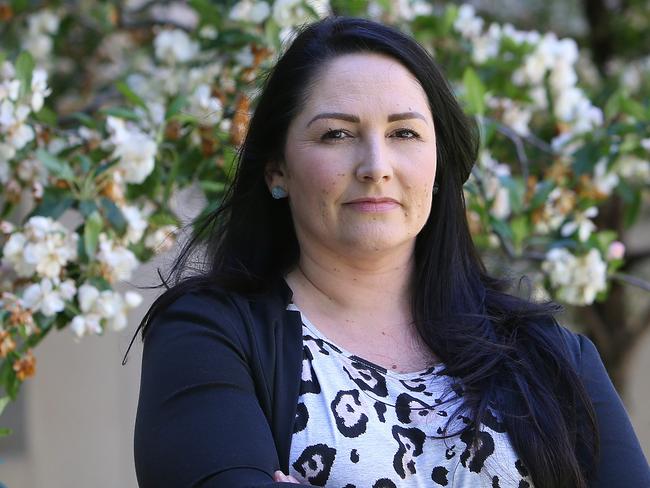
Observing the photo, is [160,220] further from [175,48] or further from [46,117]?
[175,48]

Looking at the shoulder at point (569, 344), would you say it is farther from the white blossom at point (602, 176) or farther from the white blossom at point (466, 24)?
the white blossom at point (466, 24)

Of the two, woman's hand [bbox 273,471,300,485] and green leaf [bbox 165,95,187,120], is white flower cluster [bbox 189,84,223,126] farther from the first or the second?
woman's hand [bbox 273,471,300,485]

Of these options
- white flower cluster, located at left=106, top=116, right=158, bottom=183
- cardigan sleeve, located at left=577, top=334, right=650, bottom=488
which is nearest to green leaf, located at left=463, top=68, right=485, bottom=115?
white flower cluster, located at left=106, top=116, right=158, bottom=183

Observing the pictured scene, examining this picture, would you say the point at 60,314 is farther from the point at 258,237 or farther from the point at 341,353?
the point at 341,353

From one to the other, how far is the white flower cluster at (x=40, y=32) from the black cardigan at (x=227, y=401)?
2.09 m

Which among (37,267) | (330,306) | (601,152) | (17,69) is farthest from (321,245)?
(601,152)

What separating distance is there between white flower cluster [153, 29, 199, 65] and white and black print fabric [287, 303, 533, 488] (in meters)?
1.71

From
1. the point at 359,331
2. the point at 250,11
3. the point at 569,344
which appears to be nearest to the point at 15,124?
the point at 250,11

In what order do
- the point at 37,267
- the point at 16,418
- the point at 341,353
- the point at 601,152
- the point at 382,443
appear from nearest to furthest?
the point at 382,443, the point at 341,353, the point at 37,267, the point at 601,152, the point at 16,418

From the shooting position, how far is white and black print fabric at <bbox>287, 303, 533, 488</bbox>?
182cm

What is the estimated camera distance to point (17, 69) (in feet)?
9.02

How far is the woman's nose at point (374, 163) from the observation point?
6.36 feet

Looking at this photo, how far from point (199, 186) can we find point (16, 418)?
2.48 meters

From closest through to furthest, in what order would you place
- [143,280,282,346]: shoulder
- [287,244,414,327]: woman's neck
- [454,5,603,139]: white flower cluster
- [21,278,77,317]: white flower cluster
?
[143,280,282,346]: shoulder
[287,244,414,327]: woman's neck
[21,278,77,317]: white flower cluster
[454,5,603,139]: white flower cluster
